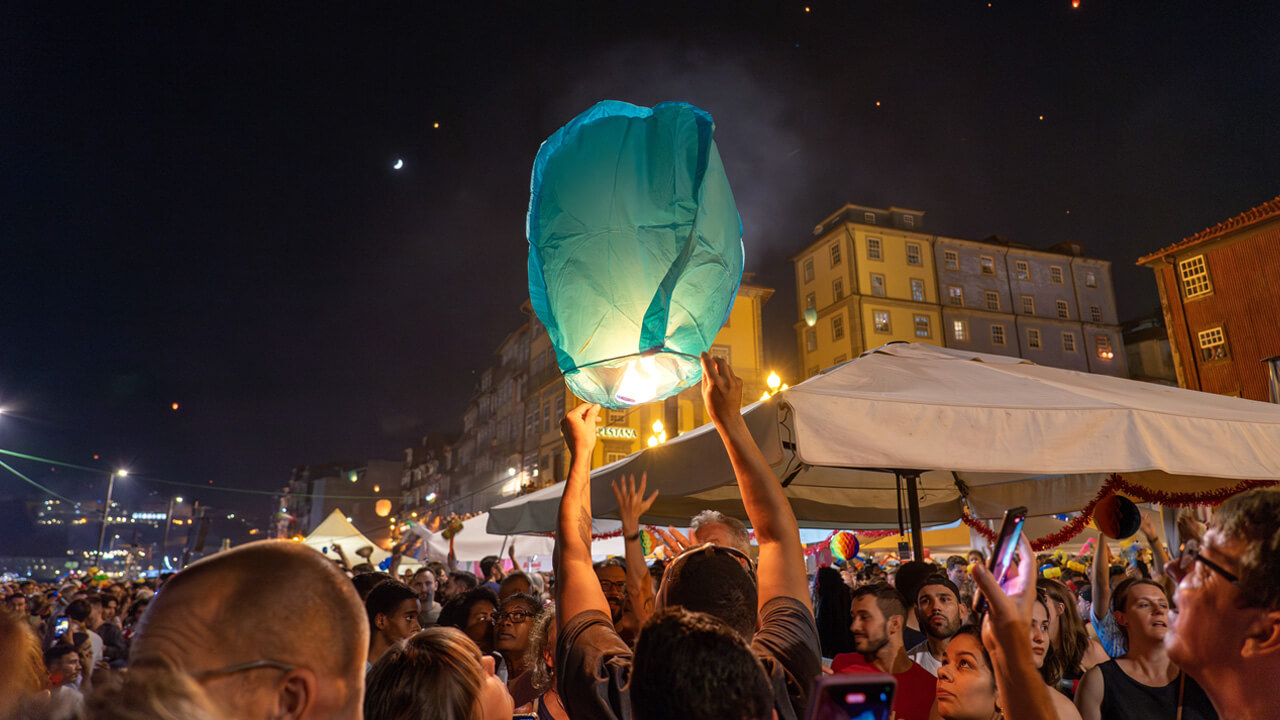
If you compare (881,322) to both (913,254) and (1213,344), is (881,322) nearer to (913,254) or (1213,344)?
(913,254)

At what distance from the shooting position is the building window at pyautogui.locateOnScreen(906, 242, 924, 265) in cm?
4888

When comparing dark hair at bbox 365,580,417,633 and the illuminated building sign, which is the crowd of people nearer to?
dark hair at bbox 365,580,417,633

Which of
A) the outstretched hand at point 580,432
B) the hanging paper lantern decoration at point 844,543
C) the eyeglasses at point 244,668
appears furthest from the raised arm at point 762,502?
the hanging paper lantern decoration at point 844,543

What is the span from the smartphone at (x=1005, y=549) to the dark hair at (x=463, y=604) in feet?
14.8

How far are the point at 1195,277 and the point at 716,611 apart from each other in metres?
40.7

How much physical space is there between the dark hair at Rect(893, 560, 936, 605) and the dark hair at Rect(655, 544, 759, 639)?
3698 mm

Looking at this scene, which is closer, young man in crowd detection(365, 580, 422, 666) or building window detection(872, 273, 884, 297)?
young man in crowd detection(365, 580, 422, 666)

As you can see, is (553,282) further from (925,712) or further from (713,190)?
(925,712)

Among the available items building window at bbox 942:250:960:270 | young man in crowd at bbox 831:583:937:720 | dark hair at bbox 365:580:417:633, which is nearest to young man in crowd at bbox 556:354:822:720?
young man in crowd at bbox 831:583:937:720

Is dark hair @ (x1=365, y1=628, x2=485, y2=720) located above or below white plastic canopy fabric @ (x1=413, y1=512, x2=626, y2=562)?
below

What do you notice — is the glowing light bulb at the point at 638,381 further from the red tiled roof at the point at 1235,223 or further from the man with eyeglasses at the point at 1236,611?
the red tiled roof at the point at 1235,223

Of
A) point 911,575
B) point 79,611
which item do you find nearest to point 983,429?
point 911,575

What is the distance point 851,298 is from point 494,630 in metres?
44.4

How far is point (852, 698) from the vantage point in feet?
3.74
